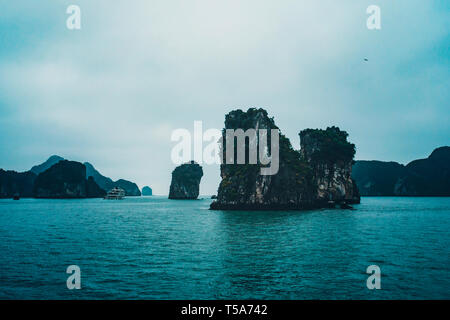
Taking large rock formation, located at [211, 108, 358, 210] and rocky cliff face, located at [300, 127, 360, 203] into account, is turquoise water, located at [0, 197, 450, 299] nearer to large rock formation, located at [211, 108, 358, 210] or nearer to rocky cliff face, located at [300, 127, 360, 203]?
large rock formation, located at [211, 108, 358, 210]

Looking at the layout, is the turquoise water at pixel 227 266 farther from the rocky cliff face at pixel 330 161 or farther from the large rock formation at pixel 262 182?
the rocky cliff face at pixel 330 161

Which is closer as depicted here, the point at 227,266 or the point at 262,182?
the point at 227,266

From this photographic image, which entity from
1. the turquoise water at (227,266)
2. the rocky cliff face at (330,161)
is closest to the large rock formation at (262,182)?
the rocky cliff face at (330,161)

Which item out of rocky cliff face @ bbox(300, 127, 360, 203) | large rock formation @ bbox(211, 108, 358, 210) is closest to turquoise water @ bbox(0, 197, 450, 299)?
large rock formation @ bbox(211, 108, 358, 210)

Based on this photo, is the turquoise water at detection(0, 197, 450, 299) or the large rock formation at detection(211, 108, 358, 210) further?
the large rock formation at detection(211, 108, 358, 210)

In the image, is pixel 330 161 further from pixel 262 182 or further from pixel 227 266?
pixel 227 266

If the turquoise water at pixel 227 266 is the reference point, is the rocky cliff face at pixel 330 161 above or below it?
above

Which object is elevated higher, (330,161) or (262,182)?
(330,161)

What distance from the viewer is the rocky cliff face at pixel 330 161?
149625mm

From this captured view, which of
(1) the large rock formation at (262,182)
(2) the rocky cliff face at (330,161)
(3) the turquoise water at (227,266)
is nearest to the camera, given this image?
(3) the turquoise water at (227,266)

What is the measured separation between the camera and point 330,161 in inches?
6004

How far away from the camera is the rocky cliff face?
150 metres

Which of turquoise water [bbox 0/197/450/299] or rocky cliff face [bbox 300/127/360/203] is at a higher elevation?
rocky cliff face [bbox 300/127/360/203]

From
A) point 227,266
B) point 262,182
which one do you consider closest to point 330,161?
point 262,182
